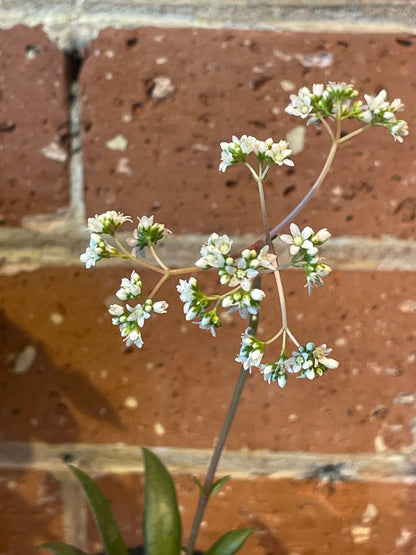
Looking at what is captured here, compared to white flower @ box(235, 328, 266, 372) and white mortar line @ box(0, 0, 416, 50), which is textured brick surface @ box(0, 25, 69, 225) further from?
white flower @ box(235, 328, 266, 372)

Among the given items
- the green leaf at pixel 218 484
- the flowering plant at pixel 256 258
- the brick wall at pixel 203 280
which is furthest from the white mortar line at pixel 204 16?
the green leaf at pixel 218 484

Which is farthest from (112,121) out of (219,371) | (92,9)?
(219,371)

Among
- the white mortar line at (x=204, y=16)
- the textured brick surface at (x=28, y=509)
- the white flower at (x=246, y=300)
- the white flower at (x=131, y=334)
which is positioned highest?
the white mortar line at (x=204, y=16)

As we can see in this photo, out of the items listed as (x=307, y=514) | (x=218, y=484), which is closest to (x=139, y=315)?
(x=218, y=484)

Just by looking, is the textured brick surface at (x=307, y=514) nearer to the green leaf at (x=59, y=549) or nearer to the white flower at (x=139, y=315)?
the green leaf at (x=59, y=549)

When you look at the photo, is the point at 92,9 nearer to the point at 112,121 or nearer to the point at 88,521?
the point at 112,121

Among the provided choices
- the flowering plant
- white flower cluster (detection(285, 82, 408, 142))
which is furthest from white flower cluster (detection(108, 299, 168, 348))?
white flower cluster (detection(285, 82, 408, 142))

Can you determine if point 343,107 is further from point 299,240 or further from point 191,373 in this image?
point 191,373
